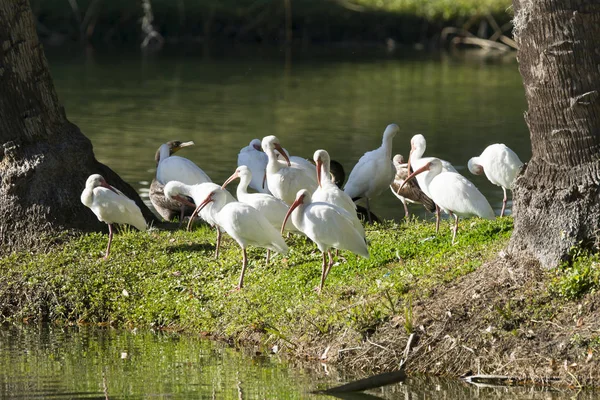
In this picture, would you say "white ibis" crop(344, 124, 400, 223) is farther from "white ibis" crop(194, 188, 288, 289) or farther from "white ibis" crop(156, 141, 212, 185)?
"white ibis" crop(194, 188, 288, 289)

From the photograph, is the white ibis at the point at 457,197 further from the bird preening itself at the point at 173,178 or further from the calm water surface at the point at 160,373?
the bird preening itself at the point at 173,178

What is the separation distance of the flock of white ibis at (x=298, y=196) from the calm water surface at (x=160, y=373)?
3.50ft

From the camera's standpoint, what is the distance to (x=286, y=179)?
11836 millimetres

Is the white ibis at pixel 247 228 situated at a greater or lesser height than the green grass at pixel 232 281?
greater

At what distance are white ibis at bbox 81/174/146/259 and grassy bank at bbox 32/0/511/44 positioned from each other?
31988 mm

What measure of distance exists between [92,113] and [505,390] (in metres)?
20.7

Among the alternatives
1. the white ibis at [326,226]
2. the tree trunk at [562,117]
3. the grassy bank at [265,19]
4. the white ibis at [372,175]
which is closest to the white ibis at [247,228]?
Answer: the white ibis at [326,226]

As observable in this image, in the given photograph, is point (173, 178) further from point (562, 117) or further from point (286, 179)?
point (562, 117)

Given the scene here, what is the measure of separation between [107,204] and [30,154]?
1.32 metres

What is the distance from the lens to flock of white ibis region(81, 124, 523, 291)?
931cm

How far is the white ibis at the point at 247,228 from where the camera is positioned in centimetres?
952

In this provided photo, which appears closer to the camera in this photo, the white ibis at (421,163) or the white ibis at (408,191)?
the white ibis at (421,163)

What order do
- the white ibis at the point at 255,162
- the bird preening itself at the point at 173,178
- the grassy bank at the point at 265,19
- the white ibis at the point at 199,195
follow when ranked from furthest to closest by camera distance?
the grassy bank at the point at 265,19
the white ibis at the point at 255,162
the bird preening itself at the point at 173,178
the white ibis at the point at 199,195

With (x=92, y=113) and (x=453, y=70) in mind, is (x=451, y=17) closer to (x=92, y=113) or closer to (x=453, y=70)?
(x=453, y=70)
